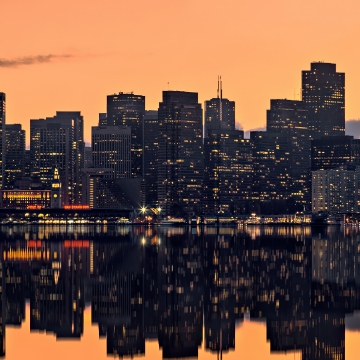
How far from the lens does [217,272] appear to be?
74875 mm

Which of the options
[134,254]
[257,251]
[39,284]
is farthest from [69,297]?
[257,251]

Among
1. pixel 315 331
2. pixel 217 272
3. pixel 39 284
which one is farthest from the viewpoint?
pixel 217 272

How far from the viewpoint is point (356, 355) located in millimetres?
40281

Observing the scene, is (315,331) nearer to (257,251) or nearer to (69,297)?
(69,297)

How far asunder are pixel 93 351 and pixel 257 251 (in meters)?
65.7

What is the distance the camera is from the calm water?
138 feet

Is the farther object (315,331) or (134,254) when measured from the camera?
(134,254)

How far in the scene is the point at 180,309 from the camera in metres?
52.6

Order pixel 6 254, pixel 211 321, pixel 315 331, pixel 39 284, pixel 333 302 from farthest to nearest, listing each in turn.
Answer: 1. pixel 6 254
2. pixel 39 284
3. pixel 333 302
4. pixel 211 321
5. pixel 315 331

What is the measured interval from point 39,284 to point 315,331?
24.9m

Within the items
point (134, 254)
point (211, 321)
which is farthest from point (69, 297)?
point (134, 254)

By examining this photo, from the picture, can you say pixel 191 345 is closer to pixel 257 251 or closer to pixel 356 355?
pixel 356 355

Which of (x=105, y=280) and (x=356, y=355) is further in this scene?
(x=105, y=280)

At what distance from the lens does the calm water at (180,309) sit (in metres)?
42.1
